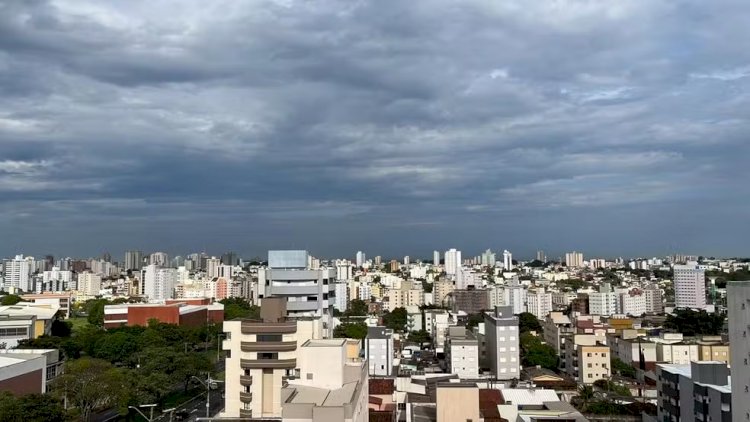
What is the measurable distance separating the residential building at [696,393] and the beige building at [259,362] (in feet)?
41.8

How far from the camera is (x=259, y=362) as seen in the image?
63.6ft

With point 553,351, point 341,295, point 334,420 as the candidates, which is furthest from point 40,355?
point 341,295

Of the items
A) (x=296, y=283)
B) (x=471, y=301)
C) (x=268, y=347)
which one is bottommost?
(x=471, y=301)

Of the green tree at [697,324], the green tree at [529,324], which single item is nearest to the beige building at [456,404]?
the green tree at [529,324]

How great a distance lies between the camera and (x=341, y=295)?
80062mm

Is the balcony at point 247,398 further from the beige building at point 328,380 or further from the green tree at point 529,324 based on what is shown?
the green tree at point 529,324

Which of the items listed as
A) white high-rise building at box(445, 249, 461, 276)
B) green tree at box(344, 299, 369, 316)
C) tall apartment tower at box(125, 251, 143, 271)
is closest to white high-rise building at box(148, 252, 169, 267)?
tall apartment tower at box(125, 251, 143, 271)

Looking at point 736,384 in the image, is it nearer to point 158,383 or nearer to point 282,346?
point 282,346

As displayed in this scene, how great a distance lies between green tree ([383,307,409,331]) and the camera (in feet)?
198

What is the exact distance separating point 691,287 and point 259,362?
7023cm

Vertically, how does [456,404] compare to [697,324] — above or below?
above

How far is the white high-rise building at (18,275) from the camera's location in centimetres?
11391

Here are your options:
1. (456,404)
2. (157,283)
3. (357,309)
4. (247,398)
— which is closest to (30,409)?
(247,398)

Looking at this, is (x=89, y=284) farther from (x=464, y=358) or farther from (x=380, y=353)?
(x=464, y=358)
